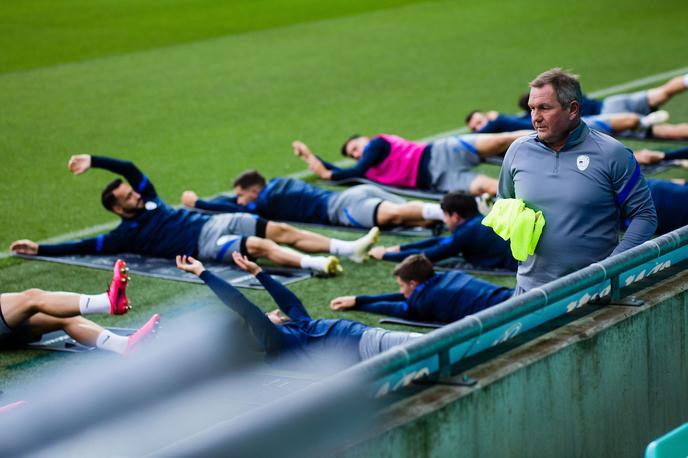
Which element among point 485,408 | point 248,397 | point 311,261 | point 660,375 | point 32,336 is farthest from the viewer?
point 311,261

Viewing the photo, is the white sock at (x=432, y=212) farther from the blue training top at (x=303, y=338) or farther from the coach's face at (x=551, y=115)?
the coach's face at (x=551, y=115)

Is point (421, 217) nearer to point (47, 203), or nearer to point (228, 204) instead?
point (228, 204)

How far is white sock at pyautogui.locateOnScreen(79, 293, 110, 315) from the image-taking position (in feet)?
25.6

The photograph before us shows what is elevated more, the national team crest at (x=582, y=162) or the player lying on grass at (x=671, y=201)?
the national team crest at (x=582, y=162)

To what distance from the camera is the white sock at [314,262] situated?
30.3ft

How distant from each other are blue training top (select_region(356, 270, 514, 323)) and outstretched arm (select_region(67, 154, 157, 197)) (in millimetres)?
2718

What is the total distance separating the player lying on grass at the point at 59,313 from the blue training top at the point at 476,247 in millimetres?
2416

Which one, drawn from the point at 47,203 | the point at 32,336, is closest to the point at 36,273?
the point at 32,336

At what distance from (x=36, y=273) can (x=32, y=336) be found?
1772mm

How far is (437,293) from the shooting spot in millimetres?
7895

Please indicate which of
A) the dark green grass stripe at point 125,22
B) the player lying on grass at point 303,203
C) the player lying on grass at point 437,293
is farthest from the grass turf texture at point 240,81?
the player lying on grass at point 303,203

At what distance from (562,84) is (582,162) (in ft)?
1.15

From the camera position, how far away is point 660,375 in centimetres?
524

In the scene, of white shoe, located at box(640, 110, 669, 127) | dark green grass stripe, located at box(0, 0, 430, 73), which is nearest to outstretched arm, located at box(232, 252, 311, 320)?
white shoe, located at box(640, 110, 669, 127)
